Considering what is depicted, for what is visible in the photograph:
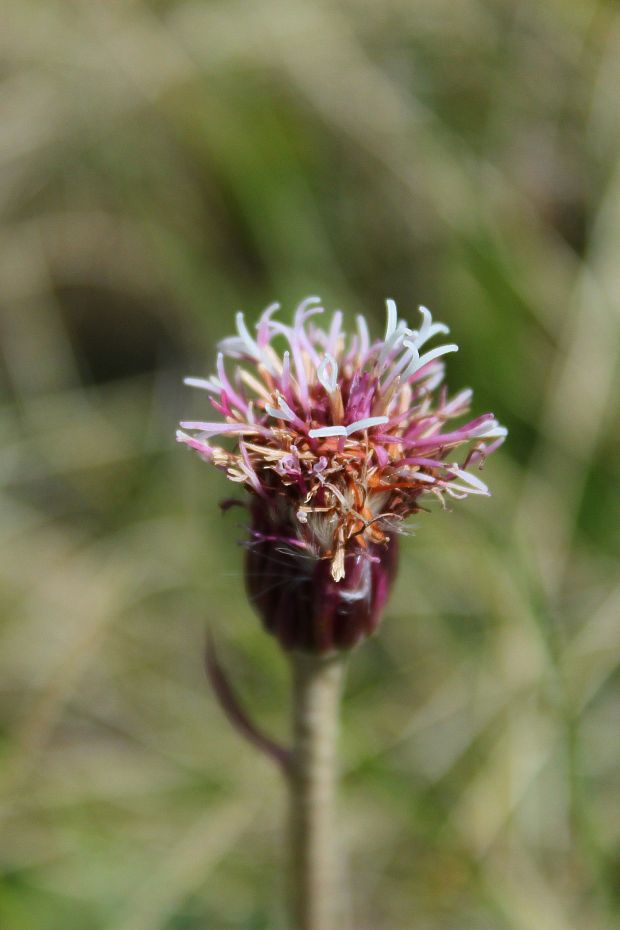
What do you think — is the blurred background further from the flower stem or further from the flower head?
the flower head

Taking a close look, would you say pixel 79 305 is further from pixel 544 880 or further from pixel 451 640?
pixel 544 880

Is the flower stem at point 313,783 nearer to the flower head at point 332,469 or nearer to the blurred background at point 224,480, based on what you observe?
the flower head at point 332,469

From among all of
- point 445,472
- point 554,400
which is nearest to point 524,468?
point 554,400

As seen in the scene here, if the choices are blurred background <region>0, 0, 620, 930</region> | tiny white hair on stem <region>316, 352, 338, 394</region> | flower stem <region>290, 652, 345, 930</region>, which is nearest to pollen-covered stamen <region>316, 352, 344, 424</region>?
tiny white hair on stem <region>316, 352, 338, 394</region>

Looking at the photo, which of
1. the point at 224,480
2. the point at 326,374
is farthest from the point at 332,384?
the point at 224,480

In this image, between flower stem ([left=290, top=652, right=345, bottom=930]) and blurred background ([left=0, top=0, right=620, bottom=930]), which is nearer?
flower stem ([left=290, top=652, right=345, bottom=930])

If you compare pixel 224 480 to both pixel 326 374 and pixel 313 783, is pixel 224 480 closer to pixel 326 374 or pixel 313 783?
pixel 313 783

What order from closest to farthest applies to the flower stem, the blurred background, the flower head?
the flower head
the flower stem
the blurred background
